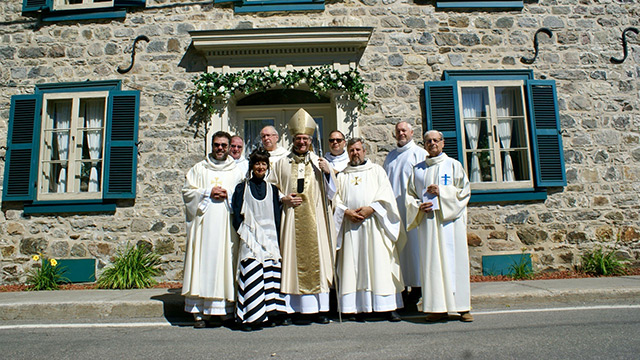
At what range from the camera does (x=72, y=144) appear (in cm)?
720

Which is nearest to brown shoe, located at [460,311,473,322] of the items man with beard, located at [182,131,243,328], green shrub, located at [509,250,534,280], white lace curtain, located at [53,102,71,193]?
man with beard, located at [182,131,243,328]

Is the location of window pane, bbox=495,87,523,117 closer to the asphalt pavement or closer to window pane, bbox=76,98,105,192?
the asphalt pavement

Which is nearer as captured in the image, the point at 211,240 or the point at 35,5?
the point at 211,240

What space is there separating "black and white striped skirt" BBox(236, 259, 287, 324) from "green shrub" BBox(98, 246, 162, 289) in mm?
2931

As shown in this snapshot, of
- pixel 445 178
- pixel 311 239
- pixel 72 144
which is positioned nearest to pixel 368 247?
pixel 311 239

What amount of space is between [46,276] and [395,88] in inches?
239

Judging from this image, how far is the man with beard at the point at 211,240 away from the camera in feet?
14.0

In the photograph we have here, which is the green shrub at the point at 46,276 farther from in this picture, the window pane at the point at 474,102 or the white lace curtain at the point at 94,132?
the window pane at the point at 474,102

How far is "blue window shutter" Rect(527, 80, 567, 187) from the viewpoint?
22.7ft

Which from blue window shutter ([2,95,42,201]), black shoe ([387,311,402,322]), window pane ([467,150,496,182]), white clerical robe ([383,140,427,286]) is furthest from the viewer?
window pane ([467,150,496,182])

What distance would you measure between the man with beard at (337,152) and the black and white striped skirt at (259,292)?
4.51ft

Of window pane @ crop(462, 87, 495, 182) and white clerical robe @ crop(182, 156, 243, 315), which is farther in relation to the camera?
window pane @ crop(462, 87, 495, 182)

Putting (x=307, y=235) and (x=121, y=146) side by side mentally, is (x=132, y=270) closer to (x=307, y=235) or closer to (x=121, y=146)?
(x=121, y=146)

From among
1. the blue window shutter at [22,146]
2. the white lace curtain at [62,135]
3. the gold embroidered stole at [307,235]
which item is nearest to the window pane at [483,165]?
the gold embroidered stole at [307,235]
